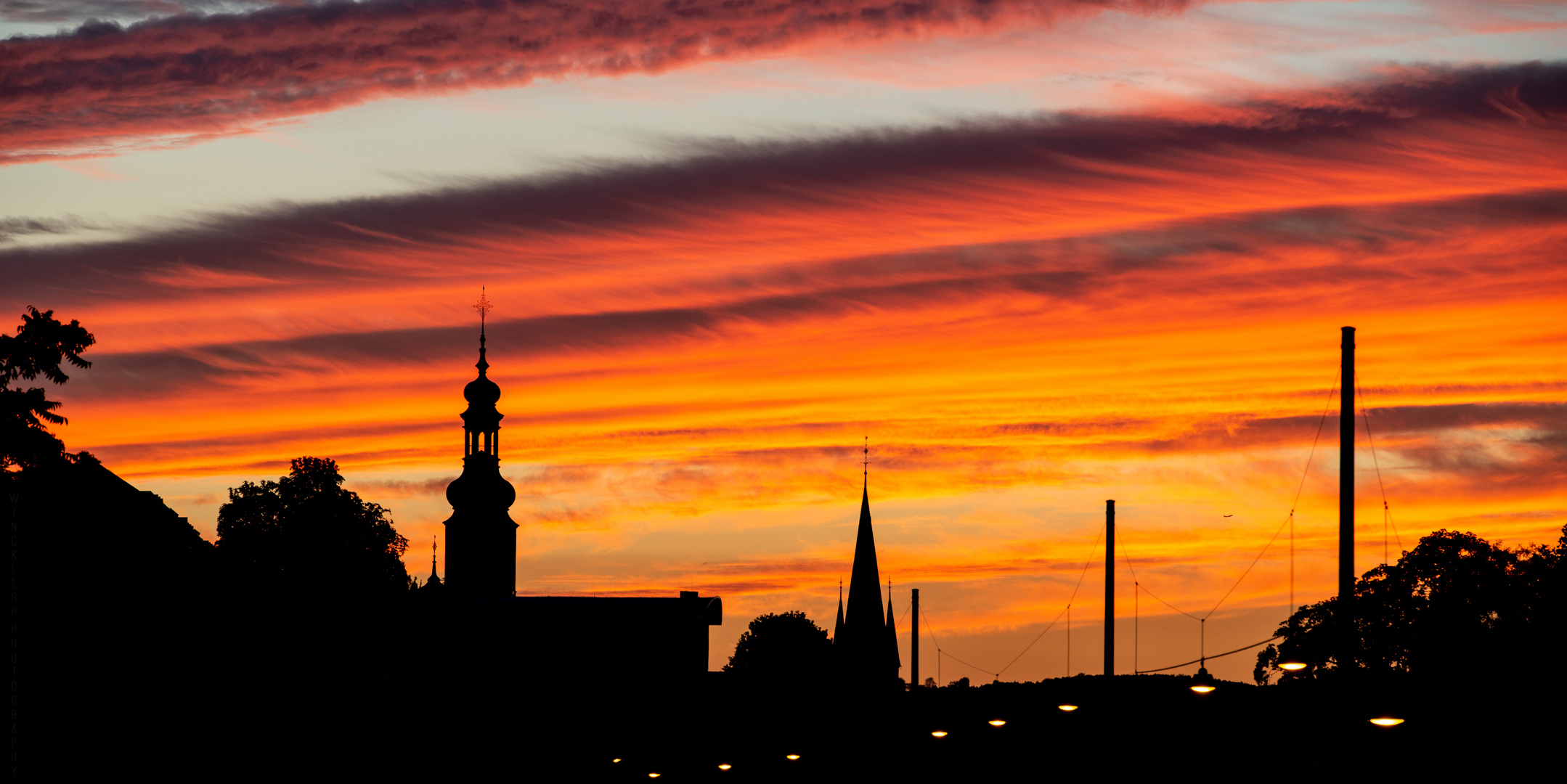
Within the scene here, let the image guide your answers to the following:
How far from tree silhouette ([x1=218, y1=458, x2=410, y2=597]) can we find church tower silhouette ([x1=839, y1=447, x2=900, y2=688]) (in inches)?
2221

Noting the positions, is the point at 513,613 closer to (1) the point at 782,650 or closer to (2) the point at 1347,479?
(1) the point at 782,650

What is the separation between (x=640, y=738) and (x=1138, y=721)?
56.9m

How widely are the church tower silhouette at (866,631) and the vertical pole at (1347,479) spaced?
99843 millimetres

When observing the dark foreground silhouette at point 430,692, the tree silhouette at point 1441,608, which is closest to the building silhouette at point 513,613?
the dark foreground silhouette at point 430,692

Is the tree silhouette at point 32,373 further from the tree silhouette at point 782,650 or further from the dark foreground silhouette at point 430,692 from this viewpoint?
the tree silhouette at point 782,650

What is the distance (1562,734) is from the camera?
28.5m

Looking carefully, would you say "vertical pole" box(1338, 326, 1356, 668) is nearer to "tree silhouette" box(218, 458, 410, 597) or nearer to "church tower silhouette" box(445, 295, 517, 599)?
"tree silhouette" box(218, 458, 410, 597)

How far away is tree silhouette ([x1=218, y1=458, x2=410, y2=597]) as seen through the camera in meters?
83.1

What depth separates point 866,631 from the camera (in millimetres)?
140875

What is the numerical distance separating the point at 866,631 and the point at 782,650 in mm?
17146

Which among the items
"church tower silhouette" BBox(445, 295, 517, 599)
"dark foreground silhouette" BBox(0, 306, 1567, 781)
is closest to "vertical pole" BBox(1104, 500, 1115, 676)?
"dark foreground silhouette" BBox(0, 306, 1567, 781)

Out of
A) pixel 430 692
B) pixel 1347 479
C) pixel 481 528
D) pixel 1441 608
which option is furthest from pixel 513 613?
pixel 1347 479

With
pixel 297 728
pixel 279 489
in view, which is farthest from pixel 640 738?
pixel 297 728

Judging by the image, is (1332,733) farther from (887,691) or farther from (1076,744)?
(887,691)
